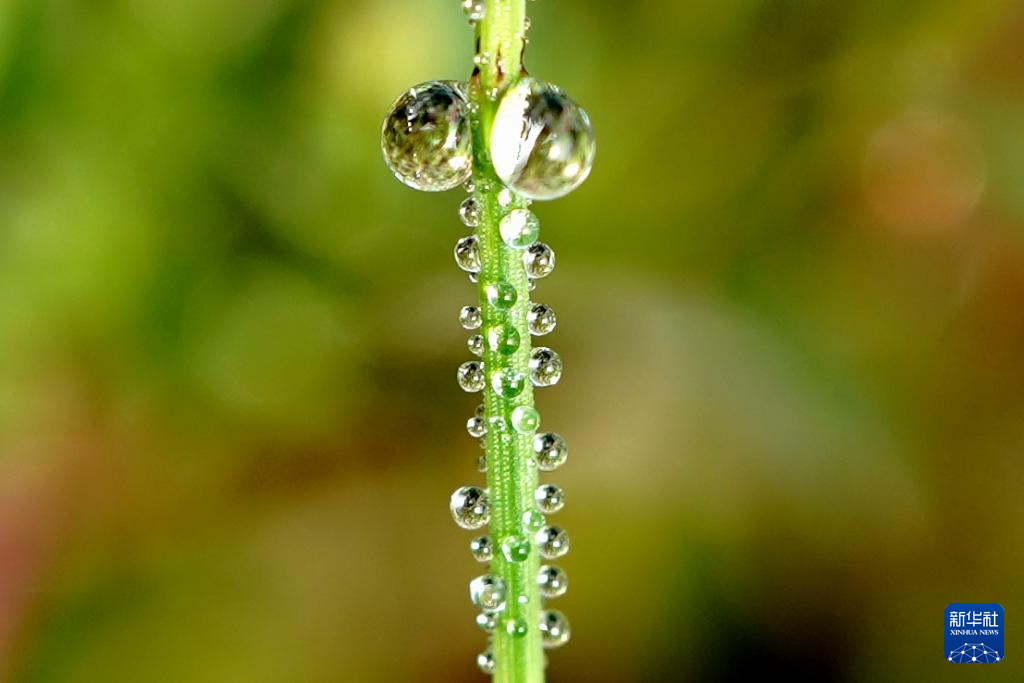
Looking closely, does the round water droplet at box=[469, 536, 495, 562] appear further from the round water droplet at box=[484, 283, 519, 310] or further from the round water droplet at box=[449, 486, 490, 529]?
the round water droplet at box=[484, 283, 519, 310]

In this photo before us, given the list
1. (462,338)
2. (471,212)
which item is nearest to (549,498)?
(471,212)

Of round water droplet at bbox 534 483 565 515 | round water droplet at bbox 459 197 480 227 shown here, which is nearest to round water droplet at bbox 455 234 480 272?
round water droplet at bbox 459 197 480 227

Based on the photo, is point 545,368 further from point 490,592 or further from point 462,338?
point 462,338

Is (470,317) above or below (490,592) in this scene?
above

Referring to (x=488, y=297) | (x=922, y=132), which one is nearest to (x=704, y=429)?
(x=922, y=132)

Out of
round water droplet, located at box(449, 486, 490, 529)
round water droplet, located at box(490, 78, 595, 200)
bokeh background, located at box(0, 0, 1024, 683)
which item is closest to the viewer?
round water droplet, located at box(490, 78, 595, 200)
